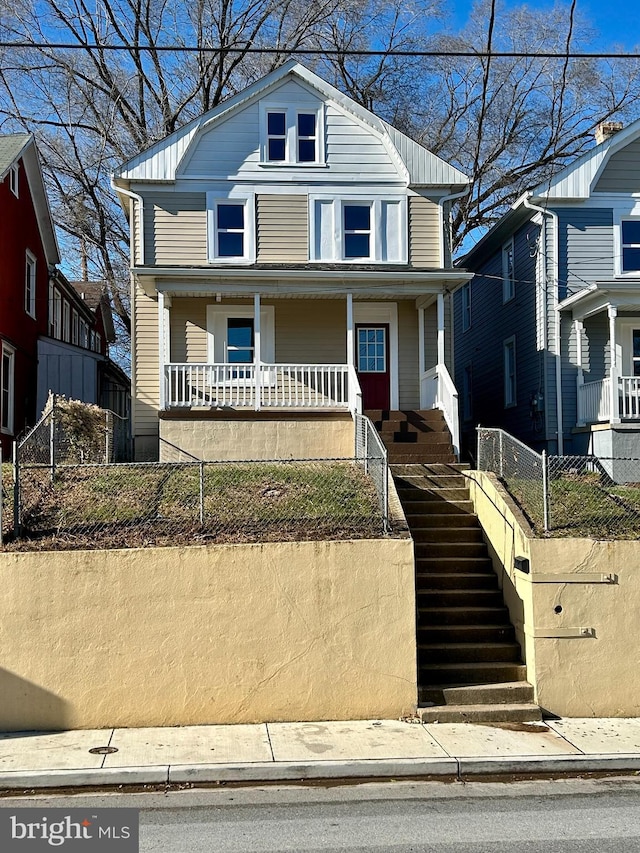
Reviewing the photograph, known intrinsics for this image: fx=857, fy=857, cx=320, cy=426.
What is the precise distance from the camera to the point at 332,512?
1038cm

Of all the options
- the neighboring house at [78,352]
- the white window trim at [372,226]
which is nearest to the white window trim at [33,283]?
the neighboring house at [78,352]

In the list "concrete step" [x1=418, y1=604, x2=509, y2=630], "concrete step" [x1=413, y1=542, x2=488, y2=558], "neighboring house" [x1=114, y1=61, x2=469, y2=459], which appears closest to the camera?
"concrete step" [x1=418, y1=604, x2=509, y2=630]

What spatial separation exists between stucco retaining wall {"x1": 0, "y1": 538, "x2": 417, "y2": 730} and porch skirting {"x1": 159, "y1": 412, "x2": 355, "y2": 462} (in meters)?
6.91

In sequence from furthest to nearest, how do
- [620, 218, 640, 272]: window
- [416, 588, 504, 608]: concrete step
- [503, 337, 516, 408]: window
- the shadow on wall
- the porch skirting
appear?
1. [503, 337, 516, 408]: window
2. [620, 218, 640, 272]: window
3. the porch skirting
4. [416, 588, 504, 608]: concrete step
5. the shadow on wall

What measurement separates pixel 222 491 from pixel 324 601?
2.41 metres

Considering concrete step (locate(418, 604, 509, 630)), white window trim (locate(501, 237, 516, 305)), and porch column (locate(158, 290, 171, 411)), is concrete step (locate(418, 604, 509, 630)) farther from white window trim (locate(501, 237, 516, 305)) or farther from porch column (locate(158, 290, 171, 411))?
white window trim (locate(501, 237, 516, 305))

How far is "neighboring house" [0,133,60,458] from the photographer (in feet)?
63.1

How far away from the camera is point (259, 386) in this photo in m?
16.7

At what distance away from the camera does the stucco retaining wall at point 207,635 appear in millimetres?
8938

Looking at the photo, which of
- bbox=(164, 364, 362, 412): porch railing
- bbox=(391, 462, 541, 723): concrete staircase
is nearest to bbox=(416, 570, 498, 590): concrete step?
bbox=(391, 462, 541, 723): concrete staircase

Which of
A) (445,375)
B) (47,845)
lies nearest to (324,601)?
(47,845)

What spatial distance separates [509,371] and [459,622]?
1258 centimetres

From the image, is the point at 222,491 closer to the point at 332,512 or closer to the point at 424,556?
the point at 332,512

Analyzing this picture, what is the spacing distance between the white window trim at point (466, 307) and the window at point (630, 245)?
6.60 m
